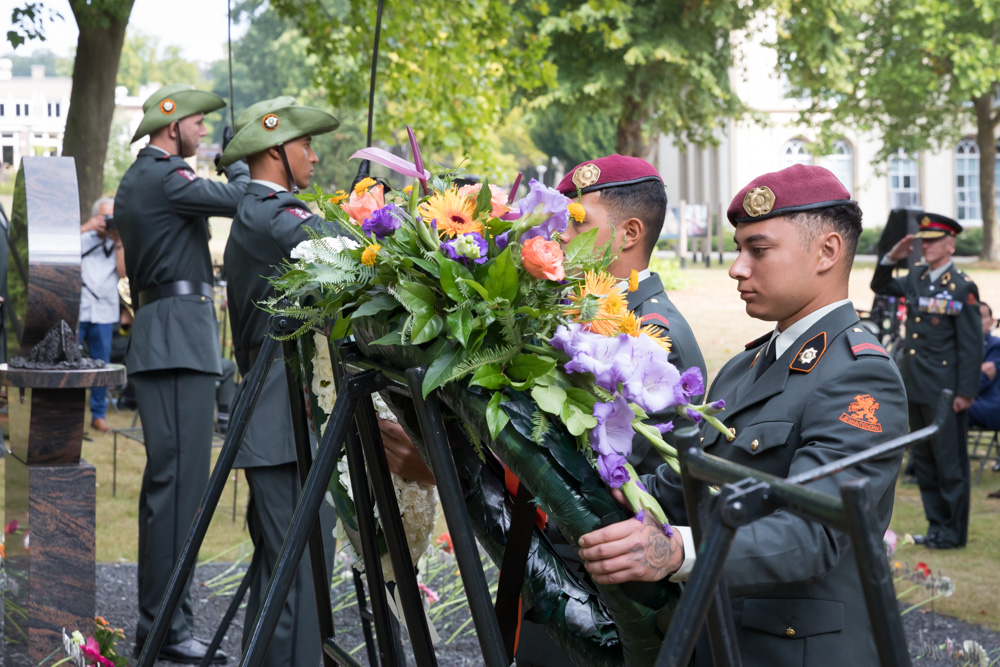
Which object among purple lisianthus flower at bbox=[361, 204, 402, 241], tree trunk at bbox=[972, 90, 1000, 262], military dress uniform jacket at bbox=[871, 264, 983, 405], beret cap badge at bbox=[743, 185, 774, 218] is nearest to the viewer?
purple lisianthus flower at bbox=[361, 204, 402, 241]

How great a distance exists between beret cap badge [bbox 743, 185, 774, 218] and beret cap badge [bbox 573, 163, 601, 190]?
0.71m

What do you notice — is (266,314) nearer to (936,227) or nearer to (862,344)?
(862,344)

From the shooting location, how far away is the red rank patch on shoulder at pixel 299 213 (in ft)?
11.7

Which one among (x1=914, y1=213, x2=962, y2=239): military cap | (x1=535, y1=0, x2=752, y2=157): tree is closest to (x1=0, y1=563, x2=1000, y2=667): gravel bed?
(x1=914, y1=213, x2=962, y2=239): military cap

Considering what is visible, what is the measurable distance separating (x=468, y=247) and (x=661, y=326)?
963mm

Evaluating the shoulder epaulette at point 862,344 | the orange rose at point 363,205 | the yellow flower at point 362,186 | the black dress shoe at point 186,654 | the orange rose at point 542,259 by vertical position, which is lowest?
the black dress shoe at point 186,654

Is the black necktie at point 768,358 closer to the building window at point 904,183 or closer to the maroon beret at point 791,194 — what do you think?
the maroon beret at point 791,194

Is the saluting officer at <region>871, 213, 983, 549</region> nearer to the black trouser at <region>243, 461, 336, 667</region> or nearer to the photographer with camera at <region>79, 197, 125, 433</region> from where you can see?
the black trouser at <region>243, 461, 336, 667</region>

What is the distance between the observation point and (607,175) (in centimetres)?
271

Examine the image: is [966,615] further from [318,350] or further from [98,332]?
[98,332]

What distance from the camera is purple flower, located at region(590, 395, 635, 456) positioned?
4.81 feet

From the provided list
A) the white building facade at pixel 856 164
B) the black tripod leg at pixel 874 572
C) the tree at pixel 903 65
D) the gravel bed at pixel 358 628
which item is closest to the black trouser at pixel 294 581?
the gravel bed at pixel 358 628

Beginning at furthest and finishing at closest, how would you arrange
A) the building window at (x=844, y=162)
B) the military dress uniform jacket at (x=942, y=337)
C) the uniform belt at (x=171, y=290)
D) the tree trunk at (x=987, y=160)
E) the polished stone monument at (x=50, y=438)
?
the building window at (x=844, y=162) → the tree trunk at (x=987, y=160) → the military dress uniform jacket at (x=942, y=337) → the uniform belt at (x=171, y=290) → the polished stone monument at (x=50, y=438)

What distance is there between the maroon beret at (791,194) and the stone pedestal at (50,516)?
2414 mm
